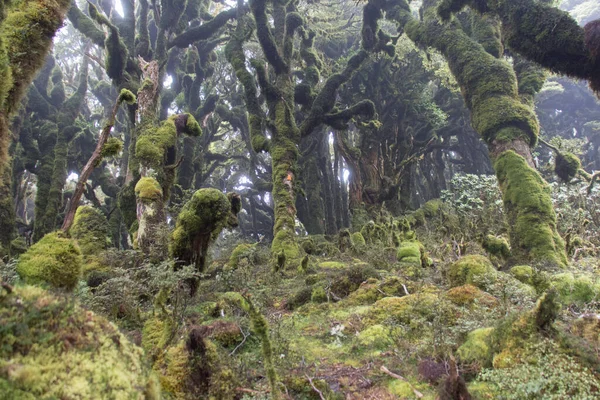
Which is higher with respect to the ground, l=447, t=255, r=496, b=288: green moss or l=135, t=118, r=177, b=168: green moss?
l=135, t=118, r=177, b=168: green moss

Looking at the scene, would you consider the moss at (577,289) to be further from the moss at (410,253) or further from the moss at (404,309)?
the moss at (410,253)

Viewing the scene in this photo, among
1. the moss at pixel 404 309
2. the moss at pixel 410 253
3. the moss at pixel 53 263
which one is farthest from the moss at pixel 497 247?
the moss at pixel 53 263

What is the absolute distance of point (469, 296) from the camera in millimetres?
4480

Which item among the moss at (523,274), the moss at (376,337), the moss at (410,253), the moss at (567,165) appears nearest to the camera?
the moss at (376,337)

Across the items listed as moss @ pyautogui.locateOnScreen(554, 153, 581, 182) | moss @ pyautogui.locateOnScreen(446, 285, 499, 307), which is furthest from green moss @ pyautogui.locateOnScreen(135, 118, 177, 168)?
moss @ pyautogui.locateOnScreen(554, 153, 581, 182)

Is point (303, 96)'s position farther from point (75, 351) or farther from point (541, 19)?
point (75, 351)

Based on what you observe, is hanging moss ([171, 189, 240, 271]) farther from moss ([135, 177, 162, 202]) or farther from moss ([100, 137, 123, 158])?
moss ([135, 177, 162, 202])

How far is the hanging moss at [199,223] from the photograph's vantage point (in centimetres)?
545

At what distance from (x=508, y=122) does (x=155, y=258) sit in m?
8.12

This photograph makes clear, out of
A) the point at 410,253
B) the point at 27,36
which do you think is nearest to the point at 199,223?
the point at 27,36

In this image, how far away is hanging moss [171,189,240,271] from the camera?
17.9 ft

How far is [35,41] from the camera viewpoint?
3.50 meters

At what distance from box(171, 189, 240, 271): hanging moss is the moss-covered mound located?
13.2 ft

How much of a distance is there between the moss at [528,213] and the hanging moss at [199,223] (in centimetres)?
561
